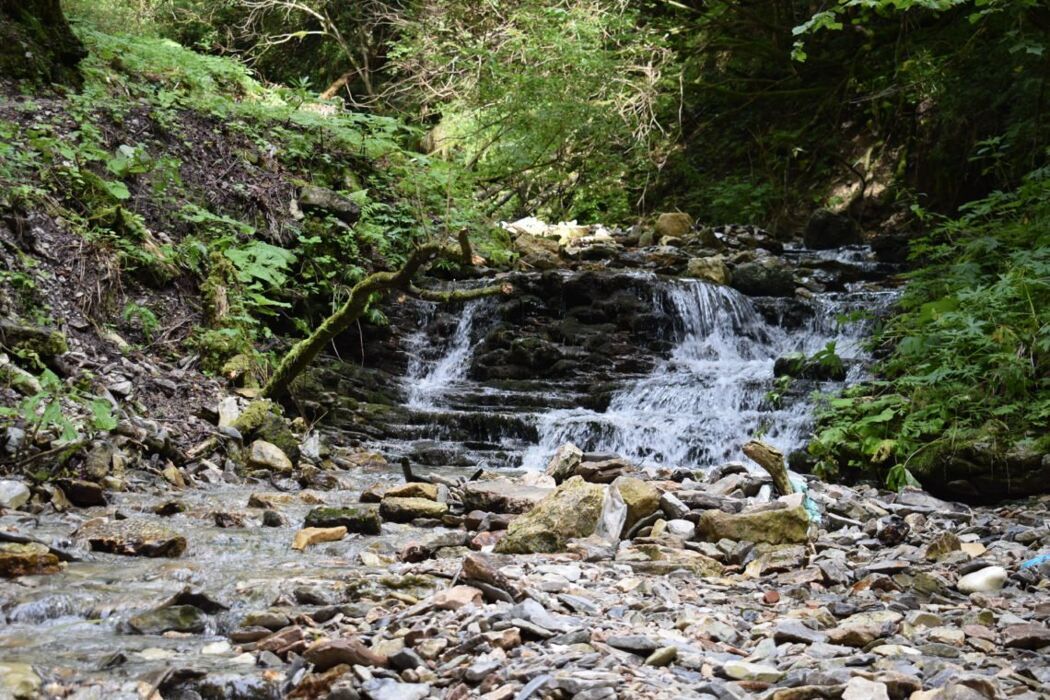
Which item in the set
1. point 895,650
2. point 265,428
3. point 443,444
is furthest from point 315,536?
point 443,444

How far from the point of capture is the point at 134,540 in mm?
3639

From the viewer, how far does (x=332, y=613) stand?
2.79m

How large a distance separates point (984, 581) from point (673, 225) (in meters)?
11.3

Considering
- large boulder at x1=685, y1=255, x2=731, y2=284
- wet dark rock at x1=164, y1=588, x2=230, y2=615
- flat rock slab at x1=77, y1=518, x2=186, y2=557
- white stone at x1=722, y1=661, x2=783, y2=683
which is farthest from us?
large boulder at x1=685, y1=255, x2=731, y2=284

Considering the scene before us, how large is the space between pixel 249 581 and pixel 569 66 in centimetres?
952

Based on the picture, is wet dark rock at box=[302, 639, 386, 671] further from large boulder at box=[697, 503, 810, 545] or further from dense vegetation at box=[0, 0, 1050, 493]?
dense vegetation at box=[0, 0, 1050, 493]

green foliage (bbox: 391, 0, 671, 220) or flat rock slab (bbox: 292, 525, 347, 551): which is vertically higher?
green foliage (bbox: 391, 0, 671, 220)

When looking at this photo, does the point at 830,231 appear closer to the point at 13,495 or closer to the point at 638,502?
the point at 638,502

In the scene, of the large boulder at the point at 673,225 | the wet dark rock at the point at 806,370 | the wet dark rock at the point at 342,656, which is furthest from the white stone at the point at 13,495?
the large boulder at the point at 673,225

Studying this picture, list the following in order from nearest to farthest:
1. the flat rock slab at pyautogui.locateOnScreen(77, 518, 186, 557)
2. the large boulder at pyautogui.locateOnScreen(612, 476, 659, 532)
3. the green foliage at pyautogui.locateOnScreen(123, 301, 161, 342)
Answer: the flat rock slab at pyautogui.locateOnScreen(77, 518, 186, 557) < the large boulder at pyautogui.locateOnScreen(612, 476, 659, 532) < the green foliage at pyautogui.locateOnScreen(123, 301, 161, 342)

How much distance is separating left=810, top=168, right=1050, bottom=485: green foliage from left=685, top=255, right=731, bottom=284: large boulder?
3849 millimetres

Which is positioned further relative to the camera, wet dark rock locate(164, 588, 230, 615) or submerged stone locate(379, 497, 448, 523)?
submerged stone locate(379, 497, 448, 523)

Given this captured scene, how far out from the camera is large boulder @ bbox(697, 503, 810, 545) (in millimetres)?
3818

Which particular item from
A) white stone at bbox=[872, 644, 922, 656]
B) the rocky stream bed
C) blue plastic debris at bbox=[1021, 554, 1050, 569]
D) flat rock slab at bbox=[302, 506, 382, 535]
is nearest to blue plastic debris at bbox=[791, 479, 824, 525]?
the rocky stream bed
